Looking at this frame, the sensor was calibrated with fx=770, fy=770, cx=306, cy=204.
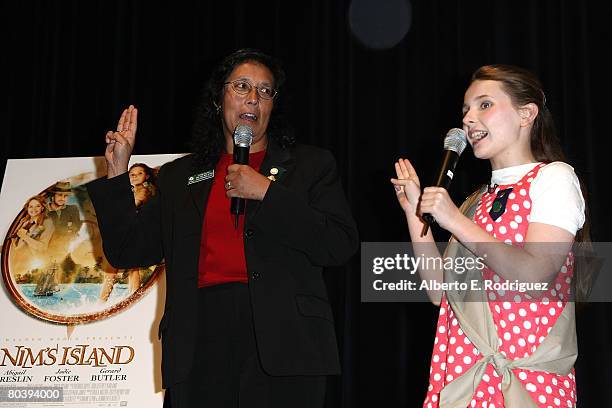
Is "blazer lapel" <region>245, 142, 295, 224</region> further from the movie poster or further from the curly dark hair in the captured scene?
the movie poster

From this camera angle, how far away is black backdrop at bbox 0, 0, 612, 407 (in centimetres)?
339

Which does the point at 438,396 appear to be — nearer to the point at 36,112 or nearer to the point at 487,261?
the point at 487,261

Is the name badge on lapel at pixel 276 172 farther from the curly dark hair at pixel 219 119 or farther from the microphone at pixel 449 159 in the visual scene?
the microphone at pixel 449 159

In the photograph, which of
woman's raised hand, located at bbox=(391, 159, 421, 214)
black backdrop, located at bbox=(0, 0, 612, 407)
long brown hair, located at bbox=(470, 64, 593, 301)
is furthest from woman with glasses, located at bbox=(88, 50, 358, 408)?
black backdrop, located at bbox=(0, 0, 612, 407)

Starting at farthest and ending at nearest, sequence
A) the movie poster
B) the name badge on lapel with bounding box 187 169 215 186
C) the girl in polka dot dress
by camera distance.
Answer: the movie poster, the name badge on lapel with bounding box 187 169 215 186, the girl in polka dot dress

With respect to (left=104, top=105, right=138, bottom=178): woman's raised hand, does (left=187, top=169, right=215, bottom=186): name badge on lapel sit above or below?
below

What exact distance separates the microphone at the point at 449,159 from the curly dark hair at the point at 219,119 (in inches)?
22.5

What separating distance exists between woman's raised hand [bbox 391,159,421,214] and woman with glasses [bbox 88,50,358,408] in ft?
0.75

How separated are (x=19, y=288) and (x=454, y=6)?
241 cm

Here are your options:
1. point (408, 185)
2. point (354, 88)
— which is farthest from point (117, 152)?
point (354, 88)

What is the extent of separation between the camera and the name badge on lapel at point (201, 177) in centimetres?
222

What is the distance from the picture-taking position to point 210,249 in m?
2.04

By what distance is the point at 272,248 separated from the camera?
202 centimetres

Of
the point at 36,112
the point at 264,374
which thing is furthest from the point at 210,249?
the point at 36,112
